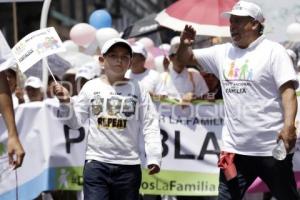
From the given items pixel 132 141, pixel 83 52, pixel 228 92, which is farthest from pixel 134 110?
pixel 83 52

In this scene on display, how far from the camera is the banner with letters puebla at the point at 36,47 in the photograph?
17.6 feet

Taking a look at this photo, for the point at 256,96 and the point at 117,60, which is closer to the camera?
the point at 256,96

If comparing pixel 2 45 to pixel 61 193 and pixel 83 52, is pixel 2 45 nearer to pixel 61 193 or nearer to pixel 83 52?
pixel 61 193

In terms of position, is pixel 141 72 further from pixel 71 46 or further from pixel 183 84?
pixel 71 46

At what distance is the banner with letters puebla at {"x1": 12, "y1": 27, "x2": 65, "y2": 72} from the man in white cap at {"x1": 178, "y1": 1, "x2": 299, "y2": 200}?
125cm

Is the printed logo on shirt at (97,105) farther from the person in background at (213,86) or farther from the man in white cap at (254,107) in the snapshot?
the person in background at (213,86)

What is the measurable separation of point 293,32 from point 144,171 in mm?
3300

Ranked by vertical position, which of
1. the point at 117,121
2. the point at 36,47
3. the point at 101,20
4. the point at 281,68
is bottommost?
the point at 117,121

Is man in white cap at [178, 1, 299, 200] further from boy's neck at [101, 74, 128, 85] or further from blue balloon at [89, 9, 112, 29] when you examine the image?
blue balloon at [89, 9, 112, 29]

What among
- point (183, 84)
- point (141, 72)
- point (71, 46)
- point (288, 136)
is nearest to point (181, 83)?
point (183, 84)

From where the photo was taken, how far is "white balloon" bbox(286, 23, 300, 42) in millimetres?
9867

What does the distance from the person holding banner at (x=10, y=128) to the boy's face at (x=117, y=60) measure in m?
1.43

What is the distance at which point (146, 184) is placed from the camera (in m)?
7.80

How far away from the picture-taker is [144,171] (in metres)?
7.82
